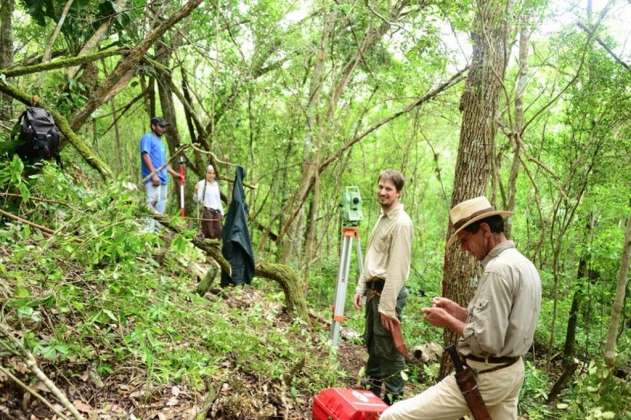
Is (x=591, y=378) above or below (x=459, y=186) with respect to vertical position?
below

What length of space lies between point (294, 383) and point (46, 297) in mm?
2412

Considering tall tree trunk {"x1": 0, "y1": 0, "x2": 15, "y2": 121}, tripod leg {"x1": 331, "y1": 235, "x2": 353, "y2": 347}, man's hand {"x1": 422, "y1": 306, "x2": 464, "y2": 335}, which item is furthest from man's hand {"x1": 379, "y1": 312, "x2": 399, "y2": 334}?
tall tree trunk {"x1": 0, "y1": 0, "x2": 15, "y2": 121}

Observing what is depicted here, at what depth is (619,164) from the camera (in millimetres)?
8117

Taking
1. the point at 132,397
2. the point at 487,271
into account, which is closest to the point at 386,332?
the point at 487,271

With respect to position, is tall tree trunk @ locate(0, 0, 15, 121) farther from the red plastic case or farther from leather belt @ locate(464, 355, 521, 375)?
leather belt @ locate(464, 355, 521, 375)

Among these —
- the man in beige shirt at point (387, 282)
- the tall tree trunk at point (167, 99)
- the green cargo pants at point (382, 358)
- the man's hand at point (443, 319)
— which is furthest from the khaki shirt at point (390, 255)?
the tall tree trunk at point (167, 99)

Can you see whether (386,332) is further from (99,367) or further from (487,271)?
(99,367)

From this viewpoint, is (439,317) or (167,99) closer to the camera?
(439,317)

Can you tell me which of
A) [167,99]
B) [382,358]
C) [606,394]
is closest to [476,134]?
[382,358]

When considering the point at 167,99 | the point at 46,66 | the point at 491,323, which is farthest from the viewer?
the point at 167,99

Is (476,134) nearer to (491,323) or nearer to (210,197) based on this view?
(491,323)

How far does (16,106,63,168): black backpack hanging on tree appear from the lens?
427cm

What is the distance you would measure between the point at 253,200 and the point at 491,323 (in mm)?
10902

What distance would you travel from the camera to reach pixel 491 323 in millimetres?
2617
